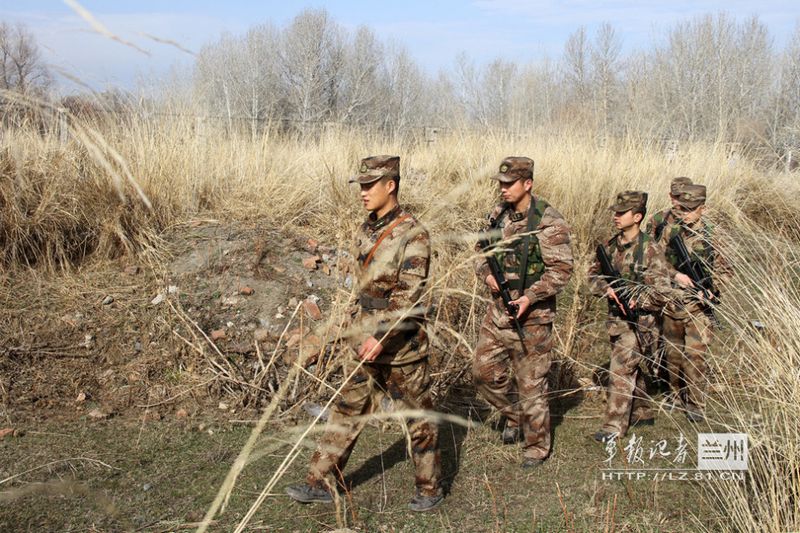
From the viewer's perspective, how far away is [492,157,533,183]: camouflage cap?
13.4 feet

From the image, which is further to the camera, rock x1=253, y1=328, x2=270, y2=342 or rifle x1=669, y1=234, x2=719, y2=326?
rock x1=253, y1=328, x2=270, y2=342

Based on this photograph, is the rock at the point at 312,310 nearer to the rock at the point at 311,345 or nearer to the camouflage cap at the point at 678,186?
the rock at the point at 311,345

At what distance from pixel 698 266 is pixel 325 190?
3.74 m

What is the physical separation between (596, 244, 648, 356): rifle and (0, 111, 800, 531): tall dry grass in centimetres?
56

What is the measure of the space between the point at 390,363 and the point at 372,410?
0.29 meters

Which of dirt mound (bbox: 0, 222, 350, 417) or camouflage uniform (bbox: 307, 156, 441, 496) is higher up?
camouflage uniform (bbox: 307, 156, 441, 496)

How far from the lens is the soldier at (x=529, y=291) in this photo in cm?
404

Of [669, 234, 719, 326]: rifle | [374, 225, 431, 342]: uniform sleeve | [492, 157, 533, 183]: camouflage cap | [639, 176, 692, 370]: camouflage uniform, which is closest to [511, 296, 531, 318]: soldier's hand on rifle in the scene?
[492, 157, 533, 183]: camouflage cap

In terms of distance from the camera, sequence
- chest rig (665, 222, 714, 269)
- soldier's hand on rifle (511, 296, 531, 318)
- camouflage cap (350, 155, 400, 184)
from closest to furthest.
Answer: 1. camouflage cap (350, 155, 400, 184)
2. soldier's hand on rifle (511, 296, 531, 318)
3. chest rig (665, 222, 714, 269)

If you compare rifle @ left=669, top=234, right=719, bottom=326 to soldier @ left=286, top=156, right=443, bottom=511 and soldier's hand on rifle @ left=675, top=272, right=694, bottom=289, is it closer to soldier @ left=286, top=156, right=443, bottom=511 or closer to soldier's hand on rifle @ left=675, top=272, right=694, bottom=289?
soldier's hand on rifle @ left=675, top=272, right=694, bottom=289

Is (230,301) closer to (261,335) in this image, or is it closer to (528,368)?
(261,335)

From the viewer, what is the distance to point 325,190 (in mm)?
7129

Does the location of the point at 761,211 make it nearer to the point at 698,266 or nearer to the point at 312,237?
the point at 698,266

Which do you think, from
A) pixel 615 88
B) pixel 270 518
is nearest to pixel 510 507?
pixel 270 518
